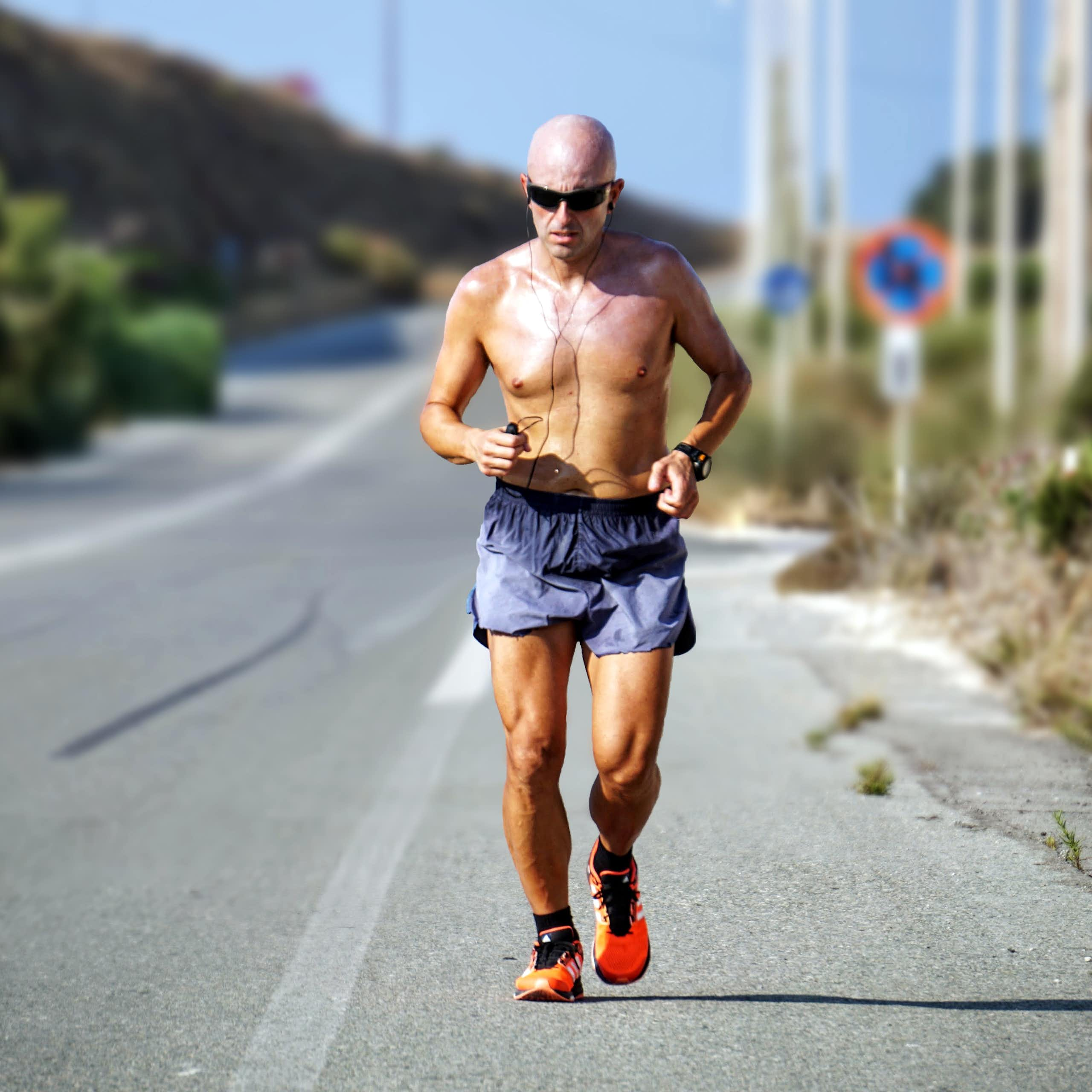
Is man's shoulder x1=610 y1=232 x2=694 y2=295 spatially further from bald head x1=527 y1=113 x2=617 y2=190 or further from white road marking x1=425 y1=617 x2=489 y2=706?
white road marking x1=425 y1=617 x2=489 y2=706

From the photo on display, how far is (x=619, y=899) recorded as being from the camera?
4.05 m

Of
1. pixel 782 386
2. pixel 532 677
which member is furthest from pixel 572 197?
pixel 782 386

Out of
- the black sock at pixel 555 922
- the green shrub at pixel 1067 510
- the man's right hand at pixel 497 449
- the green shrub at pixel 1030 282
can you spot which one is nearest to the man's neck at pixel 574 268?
the man's right hand at pixel 497 449

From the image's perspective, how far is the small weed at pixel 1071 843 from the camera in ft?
14.6

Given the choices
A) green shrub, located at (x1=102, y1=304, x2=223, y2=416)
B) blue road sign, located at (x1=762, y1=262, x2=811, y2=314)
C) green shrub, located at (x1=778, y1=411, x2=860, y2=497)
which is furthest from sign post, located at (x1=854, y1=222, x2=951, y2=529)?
green shrub, located at (x1=102, y1=304, x2=223, y2=416)

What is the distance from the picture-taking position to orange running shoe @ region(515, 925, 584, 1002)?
160 inches

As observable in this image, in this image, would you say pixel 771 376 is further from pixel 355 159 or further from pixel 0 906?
pixel 355 159

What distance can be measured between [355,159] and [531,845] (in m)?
112

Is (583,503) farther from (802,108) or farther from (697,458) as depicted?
(802,108)

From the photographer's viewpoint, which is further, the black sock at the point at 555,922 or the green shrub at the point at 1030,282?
the green shrub at the point at 1030,282

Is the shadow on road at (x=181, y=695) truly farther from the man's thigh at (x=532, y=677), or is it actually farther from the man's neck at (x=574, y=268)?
the man's neck at (x=574, y=268)

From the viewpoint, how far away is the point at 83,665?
1012 cm

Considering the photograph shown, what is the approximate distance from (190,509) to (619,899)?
1733 centimetres

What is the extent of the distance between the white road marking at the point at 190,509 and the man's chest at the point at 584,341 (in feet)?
37.4
